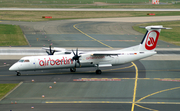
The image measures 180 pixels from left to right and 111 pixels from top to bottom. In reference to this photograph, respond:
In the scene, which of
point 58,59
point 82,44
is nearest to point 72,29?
point 82,44

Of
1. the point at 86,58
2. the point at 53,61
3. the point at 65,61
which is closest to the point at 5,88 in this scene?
the point at 53,61

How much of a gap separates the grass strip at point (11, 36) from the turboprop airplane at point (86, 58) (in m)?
26.2

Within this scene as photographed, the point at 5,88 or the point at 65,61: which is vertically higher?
the point at 65,61

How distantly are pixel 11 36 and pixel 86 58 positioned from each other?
39.5 meters

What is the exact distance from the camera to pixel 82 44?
62.4 metres

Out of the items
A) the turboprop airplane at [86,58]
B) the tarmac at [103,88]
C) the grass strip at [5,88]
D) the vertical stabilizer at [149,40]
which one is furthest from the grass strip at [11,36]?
the vertical stabilizer at [149,40]

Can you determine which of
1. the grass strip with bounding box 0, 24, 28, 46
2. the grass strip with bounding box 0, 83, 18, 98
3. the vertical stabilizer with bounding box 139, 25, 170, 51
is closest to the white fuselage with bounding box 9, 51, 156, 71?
the vertical stabilizer with bounding box 139, 25, 170, 51

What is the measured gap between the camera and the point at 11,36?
70500 millimetres

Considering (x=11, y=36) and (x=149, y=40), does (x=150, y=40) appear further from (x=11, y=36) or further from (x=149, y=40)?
(x=11, y=36)

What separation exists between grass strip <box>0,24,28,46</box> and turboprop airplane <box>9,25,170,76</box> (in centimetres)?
2622

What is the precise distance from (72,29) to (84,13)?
39112 millimetres

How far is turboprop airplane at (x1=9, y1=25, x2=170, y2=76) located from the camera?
37.3 m

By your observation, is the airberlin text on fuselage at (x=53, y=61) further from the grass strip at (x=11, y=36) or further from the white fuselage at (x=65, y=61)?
the grass strip at (x=11, y=36)

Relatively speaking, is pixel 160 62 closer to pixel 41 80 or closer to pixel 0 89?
pixel 41 80
